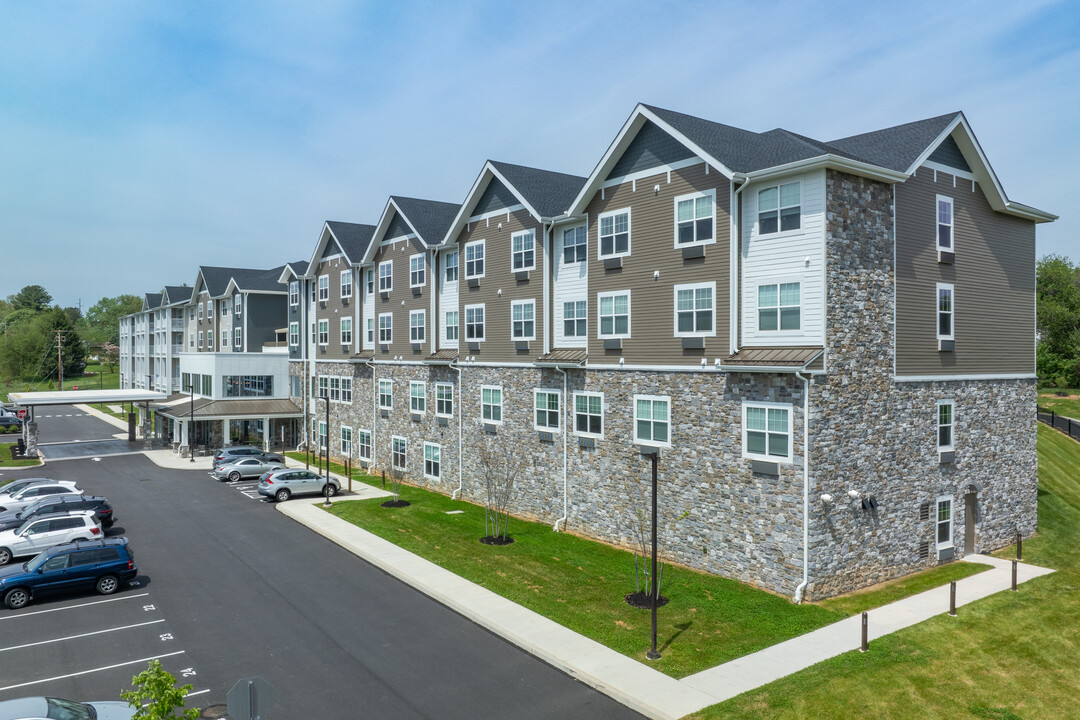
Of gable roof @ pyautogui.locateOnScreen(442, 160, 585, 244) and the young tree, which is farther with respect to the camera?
gable roof @ pyautogui.locateOnScreen(442, 160, 585, 244)

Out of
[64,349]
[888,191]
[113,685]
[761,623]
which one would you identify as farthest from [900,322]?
[64,349]

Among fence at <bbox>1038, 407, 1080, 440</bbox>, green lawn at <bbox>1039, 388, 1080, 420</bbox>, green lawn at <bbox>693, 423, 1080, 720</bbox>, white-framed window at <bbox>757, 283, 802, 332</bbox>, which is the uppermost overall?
white-framed window at <bbox>757, 283, 802, 332</bbox>

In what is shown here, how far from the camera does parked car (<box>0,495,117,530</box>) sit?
27.1m

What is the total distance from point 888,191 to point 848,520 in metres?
10.2

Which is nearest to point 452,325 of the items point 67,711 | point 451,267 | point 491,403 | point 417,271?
point 451,267

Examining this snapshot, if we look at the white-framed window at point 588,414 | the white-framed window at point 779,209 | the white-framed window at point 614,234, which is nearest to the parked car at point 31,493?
the white-framed window at point 588,414

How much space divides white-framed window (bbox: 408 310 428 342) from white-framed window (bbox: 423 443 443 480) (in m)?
6.13

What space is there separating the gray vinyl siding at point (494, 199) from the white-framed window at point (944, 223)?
1664cm

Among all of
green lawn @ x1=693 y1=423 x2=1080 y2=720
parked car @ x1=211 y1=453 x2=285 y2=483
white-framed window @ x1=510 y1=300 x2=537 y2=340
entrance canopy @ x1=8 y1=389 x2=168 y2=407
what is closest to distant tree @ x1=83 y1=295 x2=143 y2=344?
entrance canopy @ x1=8 y1=389 x2=168 y2=407

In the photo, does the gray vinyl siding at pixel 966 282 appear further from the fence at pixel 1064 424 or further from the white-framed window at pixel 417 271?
the white-framed window at pixel 417 271

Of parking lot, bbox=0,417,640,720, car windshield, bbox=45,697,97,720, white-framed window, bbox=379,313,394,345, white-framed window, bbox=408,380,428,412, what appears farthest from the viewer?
white-framed window, bbox=379,313,394,345

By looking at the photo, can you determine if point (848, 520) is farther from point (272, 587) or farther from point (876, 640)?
point (272, 587)

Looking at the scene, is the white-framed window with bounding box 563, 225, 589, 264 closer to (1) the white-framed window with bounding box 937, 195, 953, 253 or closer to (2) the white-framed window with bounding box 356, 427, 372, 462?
(1) the white-framed window with bounding box 937, 195, 953, 253

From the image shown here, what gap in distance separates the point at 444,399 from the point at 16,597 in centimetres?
1995
